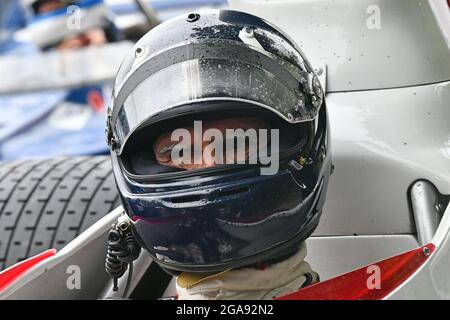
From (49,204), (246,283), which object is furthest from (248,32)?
(49,204)

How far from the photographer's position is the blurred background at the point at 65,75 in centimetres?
513

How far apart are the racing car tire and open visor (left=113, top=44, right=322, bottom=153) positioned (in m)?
0.71

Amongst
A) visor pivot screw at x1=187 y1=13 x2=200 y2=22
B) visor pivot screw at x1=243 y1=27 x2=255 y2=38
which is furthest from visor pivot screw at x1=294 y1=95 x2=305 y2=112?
visor pivot screw at x1=187 y1=13 x2=200 y2=22

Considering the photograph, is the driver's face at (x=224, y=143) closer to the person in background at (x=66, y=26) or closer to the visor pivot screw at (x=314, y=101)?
the visor pivot screw at (x=314, y=101)

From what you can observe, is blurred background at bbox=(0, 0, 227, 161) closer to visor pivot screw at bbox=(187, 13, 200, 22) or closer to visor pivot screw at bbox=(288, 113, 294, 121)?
visor pivot screw at bbox=(187, 13, 200, 22)

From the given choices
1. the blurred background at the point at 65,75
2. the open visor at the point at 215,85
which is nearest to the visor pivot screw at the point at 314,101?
the open visor at the point at 215,85

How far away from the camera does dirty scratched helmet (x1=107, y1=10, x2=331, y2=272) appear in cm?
153

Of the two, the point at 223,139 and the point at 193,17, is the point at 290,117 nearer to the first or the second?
the point at 223,139

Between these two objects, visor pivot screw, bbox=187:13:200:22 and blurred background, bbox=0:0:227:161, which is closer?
visor pivot screw, bbox=187:13:200:22

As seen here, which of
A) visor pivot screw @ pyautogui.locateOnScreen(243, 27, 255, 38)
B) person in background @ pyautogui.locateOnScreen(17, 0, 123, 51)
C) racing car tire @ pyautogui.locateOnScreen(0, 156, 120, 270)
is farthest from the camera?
person in background @ pyautogui.locateOnScreen(17, 0, 123, 51)

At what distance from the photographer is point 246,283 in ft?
5.21
